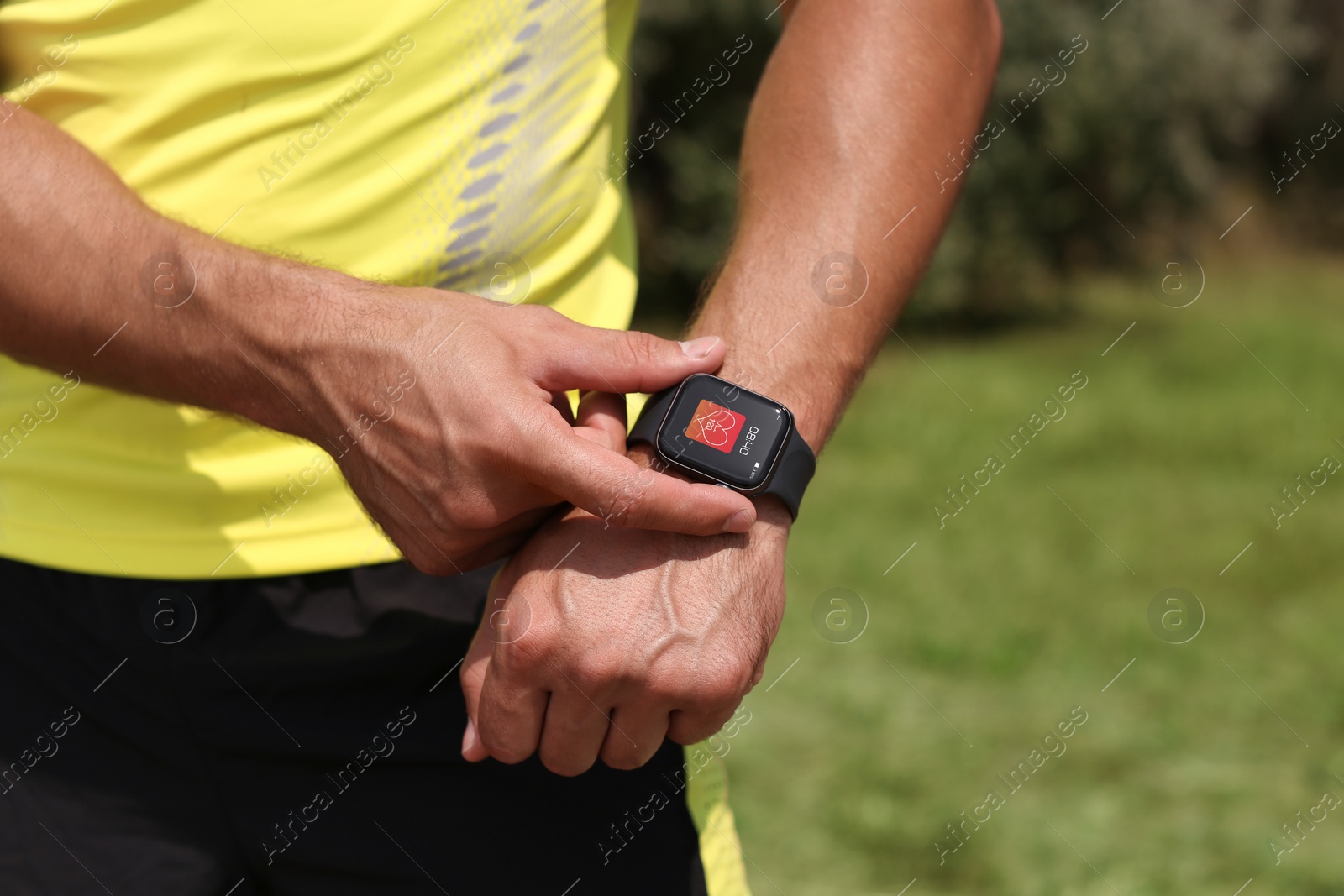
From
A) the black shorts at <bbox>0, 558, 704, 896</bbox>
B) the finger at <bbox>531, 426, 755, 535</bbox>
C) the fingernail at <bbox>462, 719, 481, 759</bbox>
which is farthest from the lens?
the black shorts at <bbox>0, 558, 704, 896</bbox>

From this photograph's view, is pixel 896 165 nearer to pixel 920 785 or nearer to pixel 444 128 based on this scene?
pixel 444 128

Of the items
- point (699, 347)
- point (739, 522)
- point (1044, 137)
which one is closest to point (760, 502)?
point (739, 522)

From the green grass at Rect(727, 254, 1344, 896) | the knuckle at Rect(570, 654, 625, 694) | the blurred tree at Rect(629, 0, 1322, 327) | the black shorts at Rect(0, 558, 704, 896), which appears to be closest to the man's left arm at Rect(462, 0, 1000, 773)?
the knuckle at Rect(570, 654, 625, 694)

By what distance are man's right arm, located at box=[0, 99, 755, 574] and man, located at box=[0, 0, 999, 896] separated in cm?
1

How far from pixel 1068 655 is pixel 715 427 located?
14.2ft

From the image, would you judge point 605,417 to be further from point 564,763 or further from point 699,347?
point 564,763

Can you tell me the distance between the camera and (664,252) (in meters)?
10.8

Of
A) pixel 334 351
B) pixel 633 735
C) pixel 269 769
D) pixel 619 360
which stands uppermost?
pixel 334 351

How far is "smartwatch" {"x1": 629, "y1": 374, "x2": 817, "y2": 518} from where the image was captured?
1.24 m

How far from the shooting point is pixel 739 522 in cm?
121

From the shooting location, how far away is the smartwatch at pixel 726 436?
1.24 m

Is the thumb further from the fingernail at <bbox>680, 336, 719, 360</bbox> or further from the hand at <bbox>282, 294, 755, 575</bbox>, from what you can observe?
the fingernail at <bbox>680, 336, 719, 360</bbox>

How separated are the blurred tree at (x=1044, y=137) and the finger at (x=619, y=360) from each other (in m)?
9.01

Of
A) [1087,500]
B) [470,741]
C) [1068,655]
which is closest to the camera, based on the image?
[470,741]
